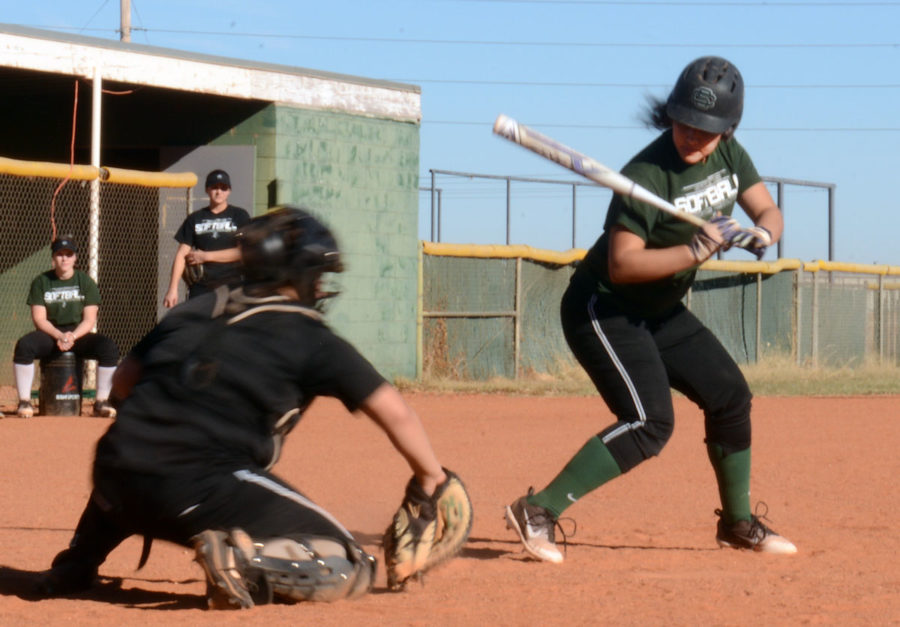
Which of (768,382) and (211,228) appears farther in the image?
Answer: (768,382)

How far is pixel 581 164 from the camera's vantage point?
5188mm

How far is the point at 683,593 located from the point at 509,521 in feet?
3.16

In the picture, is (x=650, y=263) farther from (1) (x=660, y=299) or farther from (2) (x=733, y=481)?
(2) (x=733, y=481)

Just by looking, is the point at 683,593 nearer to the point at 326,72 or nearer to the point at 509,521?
the point at 509,521

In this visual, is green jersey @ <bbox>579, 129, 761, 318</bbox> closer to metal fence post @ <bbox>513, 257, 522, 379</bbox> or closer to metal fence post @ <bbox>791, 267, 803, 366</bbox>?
metal fence post @ <bbox>513, 257, 522, 379</bbox>

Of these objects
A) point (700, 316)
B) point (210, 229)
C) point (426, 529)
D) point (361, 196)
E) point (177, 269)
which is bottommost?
point (426, 529)

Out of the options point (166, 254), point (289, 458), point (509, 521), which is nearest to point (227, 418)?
point (509, 521)

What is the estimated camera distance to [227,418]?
12.8 ft

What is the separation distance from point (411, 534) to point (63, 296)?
7.70 meters

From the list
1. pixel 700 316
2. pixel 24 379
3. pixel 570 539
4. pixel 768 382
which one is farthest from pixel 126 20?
pixel 570 539

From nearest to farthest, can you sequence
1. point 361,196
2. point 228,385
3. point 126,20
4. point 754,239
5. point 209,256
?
point 228,385 < point 754,239 < point 209,256 < point 361,196 < point 126,20

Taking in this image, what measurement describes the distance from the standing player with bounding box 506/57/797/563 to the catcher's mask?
1353 mm

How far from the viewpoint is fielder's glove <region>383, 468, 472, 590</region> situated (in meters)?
4.19

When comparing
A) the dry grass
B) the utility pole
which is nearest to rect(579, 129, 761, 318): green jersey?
the dry grass
